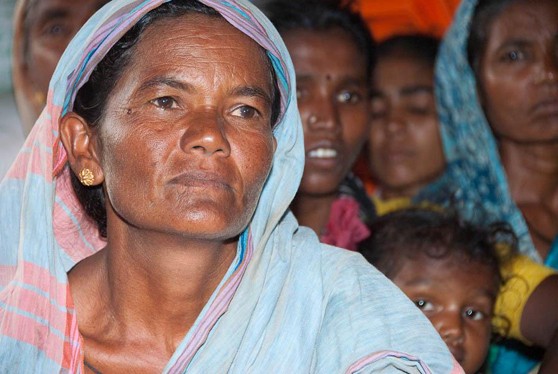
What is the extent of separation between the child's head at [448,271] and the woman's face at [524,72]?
96 cm

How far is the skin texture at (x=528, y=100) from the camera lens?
4723 millimetres

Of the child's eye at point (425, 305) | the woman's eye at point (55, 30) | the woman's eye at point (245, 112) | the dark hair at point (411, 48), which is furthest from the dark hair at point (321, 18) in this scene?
the woman's eye at point (245, 112)

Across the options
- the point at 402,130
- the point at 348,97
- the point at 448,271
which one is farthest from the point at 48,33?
the point at 448,271

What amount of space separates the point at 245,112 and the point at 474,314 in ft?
4.47

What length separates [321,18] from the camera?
480 cm

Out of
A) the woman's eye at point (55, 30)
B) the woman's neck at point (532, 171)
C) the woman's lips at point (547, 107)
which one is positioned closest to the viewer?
the woman's eye at point (55, 30)

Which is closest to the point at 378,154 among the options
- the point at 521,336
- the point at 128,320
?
the point at 521,336

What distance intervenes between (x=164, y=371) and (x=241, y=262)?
1.19 feet

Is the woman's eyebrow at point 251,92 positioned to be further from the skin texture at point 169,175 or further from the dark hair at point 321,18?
the dark hair at point 321,18

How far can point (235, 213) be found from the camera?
253 centimetres

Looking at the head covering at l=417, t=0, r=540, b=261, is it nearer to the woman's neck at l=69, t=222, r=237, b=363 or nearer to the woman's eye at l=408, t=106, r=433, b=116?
the woman's eye at l=408, t=106, r=433, b=116

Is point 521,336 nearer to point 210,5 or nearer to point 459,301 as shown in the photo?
point 459,301

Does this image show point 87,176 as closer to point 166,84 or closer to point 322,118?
point 166,84

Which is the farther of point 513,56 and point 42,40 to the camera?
point 513,56
